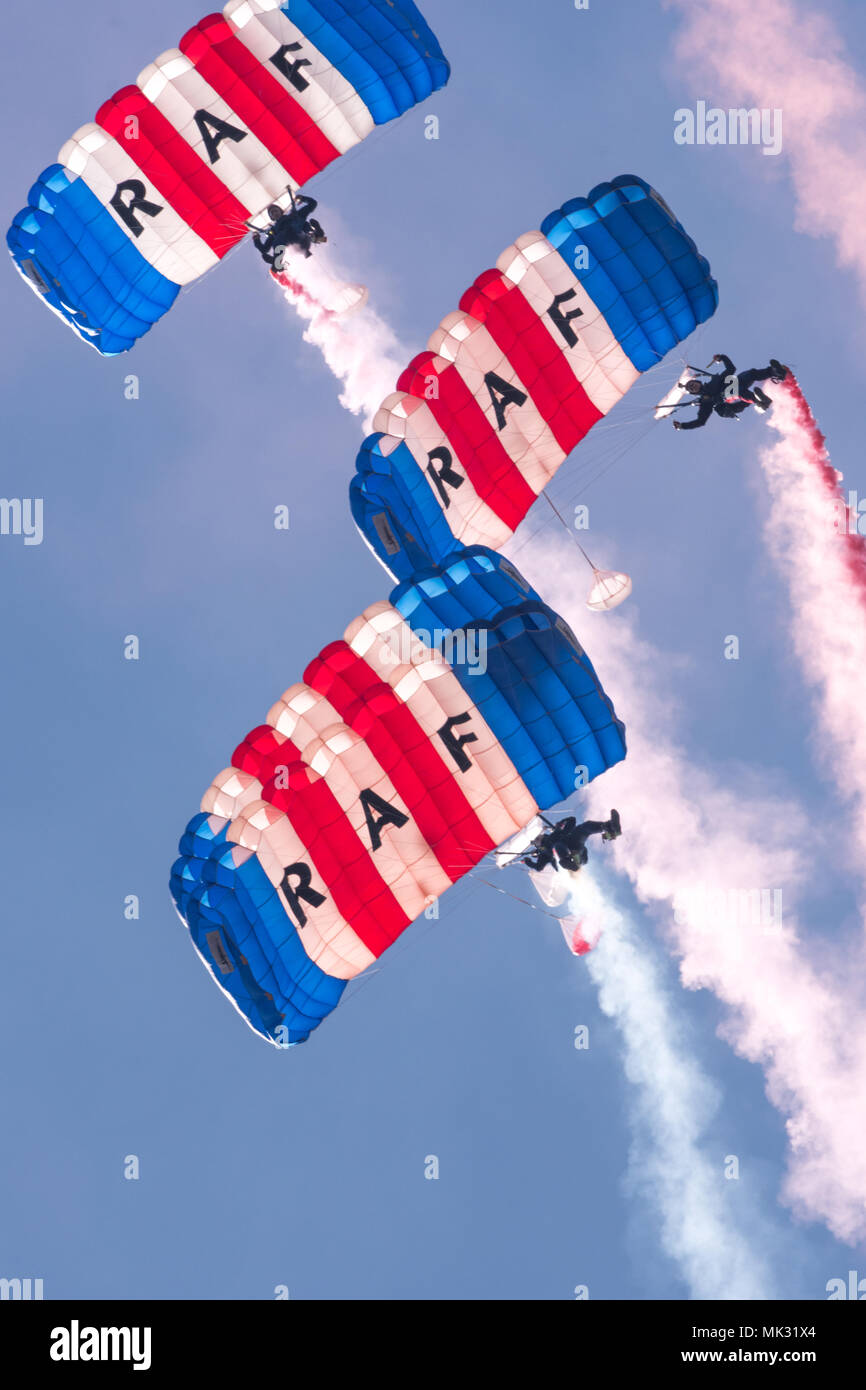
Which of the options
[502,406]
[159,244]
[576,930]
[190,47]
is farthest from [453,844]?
[190,47]

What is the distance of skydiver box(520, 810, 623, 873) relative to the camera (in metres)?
33.1

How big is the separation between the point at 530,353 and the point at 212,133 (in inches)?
286

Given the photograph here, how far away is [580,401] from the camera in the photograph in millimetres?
36500

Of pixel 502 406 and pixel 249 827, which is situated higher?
pixel 502 406

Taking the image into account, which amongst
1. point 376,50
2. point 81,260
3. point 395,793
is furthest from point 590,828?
point 376,50

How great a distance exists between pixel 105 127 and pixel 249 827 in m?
14.3

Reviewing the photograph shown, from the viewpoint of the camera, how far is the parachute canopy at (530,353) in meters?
35.6

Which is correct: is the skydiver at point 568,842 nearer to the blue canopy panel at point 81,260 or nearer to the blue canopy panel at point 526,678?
the blue canopy panel at point 526,678

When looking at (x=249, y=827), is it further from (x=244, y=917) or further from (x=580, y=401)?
(x=580, y=401)

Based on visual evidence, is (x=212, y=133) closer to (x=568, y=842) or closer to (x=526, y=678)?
(x=526, y=678)

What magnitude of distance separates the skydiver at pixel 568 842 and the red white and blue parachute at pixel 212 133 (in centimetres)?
1317

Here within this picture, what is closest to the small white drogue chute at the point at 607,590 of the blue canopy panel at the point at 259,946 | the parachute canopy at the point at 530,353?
the parachute canopy at the point at 530,353

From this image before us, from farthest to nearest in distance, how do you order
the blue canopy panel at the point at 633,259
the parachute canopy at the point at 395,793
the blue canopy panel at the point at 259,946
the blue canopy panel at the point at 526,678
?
the blue canopy panel at the point at 633,259 < the blue canopy panel at the point at 526,678 < the parachute canopy at the point at 395,793 < the blue canopy panel at the point at 259,946

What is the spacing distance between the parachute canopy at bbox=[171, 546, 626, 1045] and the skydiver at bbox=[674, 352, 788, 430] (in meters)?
7.23
